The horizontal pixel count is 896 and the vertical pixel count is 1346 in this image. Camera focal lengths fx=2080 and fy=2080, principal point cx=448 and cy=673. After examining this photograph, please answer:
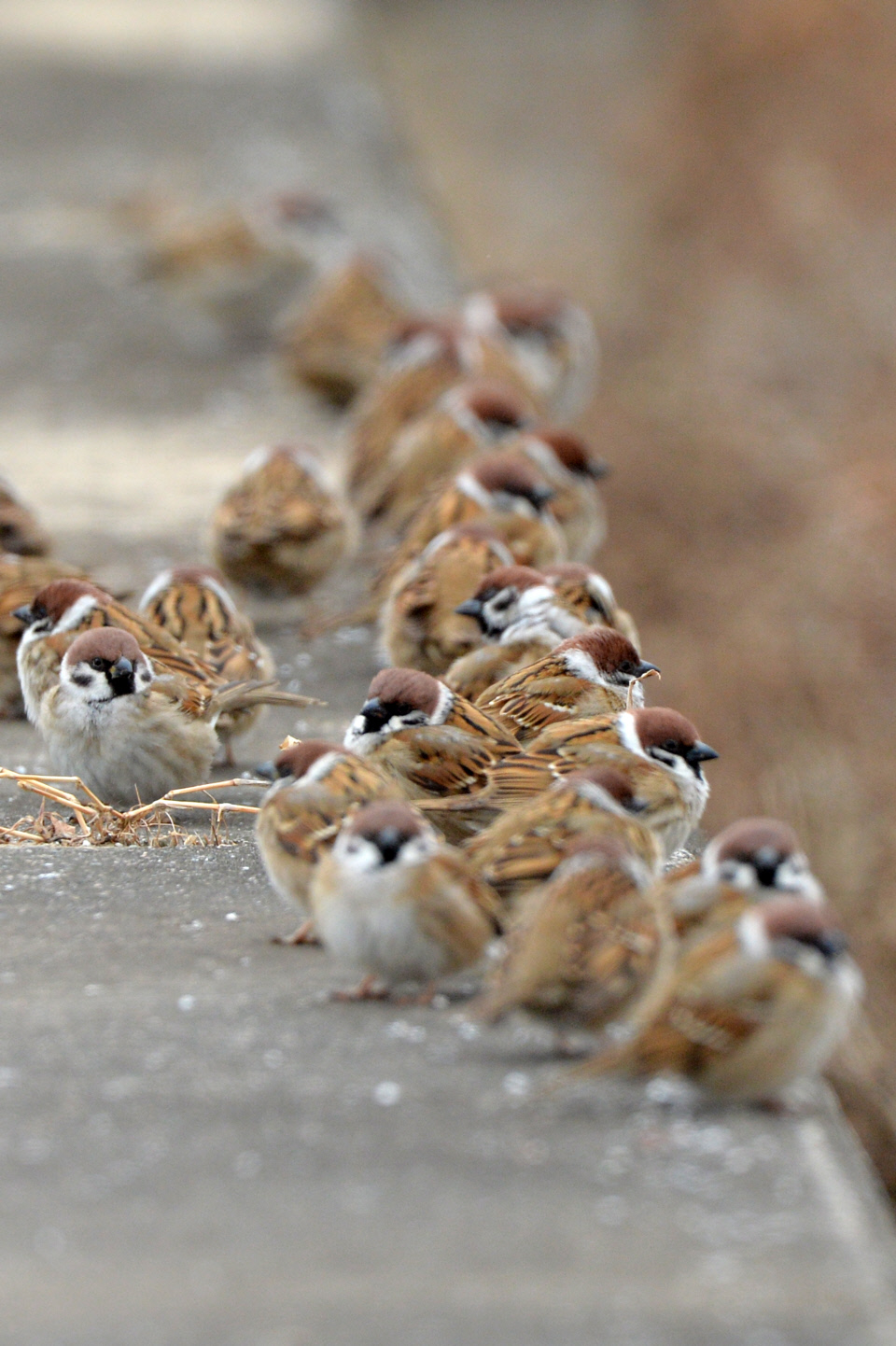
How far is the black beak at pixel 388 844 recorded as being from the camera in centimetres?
320

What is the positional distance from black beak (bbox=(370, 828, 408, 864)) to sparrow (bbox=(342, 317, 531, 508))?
3.93 metres

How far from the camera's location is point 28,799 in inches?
181

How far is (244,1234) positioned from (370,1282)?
7.4 inches

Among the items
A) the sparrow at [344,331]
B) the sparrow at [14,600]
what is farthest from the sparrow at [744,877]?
the sparrow at [344,331]

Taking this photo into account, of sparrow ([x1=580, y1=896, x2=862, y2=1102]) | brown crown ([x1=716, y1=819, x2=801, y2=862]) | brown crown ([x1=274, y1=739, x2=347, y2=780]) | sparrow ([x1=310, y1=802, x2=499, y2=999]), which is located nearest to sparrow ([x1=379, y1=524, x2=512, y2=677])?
brown crown ([x1=274, y1=739, x2=347, y2=780])

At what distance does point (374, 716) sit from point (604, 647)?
2.06ft

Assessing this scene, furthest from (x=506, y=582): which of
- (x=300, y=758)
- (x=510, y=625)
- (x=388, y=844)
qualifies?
(x=388, y=844)

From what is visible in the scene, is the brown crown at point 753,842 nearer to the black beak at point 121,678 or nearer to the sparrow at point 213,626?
the black beak at point 121,678

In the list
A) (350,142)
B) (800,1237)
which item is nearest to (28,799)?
(800,1237)

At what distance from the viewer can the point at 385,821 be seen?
3229 millimetres

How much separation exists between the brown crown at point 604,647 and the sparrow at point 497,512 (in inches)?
52.6

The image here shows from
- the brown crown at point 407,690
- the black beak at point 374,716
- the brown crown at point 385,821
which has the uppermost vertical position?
the brown crown at point 385,821

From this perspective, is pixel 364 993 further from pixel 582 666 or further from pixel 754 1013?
pixel 582 666

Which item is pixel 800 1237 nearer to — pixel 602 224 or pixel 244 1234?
pixel 244 1234
